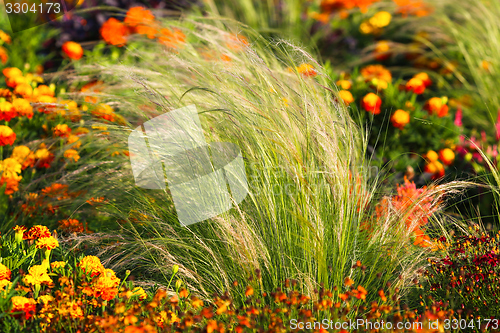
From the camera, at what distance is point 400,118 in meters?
3.10

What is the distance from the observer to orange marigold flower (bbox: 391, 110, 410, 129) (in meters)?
3.10

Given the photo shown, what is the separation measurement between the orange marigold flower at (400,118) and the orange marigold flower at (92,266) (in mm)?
2272

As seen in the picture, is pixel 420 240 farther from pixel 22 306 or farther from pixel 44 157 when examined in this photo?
pixel 44 157

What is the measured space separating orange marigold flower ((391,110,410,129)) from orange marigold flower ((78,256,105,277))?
7.46 ft

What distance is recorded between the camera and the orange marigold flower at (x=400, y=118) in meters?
3.10

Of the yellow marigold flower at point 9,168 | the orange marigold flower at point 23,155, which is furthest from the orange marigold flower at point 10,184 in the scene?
the orange marigold flower at point 23,155

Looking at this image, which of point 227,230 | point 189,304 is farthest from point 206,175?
point 189,304

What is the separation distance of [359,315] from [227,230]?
70cm

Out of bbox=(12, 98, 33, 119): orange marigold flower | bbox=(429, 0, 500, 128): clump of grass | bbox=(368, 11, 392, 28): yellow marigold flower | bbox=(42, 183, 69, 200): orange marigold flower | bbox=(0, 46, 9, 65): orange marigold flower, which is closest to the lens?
bbox=(42, 183, 69, 200): orange marigold flower

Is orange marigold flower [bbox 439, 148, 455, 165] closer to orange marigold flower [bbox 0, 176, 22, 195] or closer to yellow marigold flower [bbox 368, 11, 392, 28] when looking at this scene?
yellow marigold flower [bbox 368, 11, 392, 28]

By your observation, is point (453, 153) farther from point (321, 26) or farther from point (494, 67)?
point (321, 26)

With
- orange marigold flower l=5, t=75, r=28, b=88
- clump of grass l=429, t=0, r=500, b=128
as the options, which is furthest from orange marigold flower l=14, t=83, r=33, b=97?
clump of grass l=429, t=0, r=500, b=128

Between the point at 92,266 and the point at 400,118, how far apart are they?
7.62ft

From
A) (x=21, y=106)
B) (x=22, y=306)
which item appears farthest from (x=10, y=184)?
(x=22, y=306)
